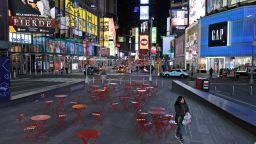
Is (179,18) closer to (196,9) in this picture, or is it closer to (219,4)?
(196,9)

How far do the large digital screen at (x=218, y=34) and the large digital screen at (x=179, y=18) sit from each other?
42.1 meters

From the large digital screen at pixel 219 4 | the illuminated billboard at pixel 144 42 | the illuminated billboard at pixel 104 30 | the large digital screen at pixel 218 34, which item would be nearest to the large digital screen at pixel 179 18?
the illuminated billboard at pixel 144 42

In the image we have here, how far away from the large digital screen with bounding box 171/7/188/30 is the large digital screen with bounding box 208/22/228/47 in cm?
4215

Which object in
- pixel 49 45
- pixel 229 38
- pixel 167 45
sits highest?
pixel 167 45

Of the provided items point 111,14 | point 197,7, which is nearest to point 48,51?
point 197,7

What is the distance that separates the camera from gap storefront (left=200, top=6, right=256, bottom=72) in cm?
5659

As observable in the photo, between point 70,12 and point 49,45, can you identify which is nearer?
point 49,45

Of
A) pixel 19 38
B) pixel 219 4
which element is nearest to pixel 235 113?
pixel 19 38

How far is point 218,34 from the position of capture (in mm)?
65125

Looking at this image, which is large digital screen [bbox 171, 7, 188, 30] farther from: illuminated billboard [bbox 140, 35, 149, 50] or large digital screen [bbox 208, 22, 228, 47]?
large digital screen [bbox 208, 22, 228, 47]

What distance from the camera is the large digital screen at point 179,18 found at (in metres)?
109

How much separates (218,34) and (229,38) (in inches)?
183

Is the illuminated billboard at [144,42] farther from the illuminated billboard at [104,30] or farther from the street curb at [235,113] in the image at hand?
the street curb at [235,113]

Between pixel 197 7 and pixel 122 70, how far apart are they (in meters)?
31.3
